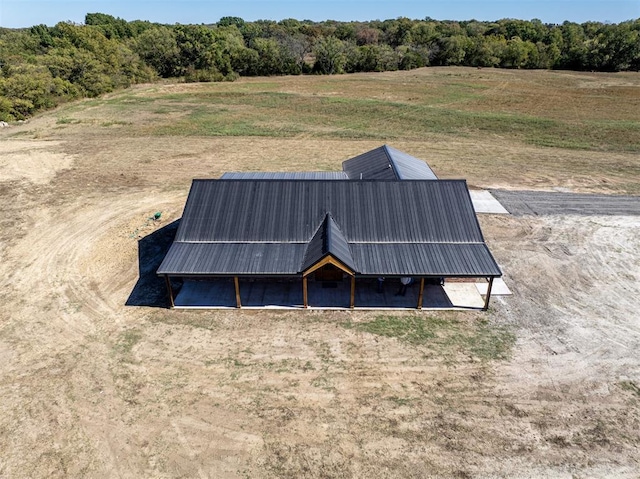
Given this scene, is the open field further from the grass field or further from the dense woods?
the dense woods

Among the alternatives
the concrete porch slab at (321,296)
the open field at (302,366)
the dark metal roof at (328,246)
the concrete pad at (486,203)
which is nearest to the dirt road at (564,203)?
the concrete pad at (486,203)

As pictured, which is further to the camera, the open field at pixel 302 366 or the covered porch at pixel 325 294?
the covered porch at pixel 325 294

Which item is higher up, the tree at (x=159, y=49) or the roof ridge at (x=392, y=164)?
the tree at (x=159, y=49)

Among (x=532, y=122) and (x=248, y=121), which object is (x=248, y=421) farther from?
(x=532, y=122)

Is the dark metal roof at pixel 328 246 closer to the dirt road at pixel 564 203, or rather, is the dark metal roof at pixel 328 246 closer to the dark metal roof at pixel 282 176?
the dark metal roof at pixel 282 176

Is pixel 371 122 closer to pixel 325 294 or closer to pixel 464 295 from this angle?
pixel 464 295
